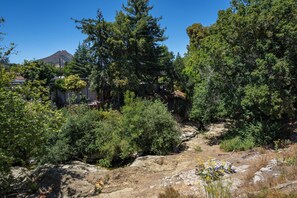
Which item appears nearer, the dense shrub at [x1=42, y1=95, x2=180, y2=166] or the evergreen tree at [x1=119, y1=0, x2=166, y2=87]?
the dense shrub at [x1=42, y1=95, x2=180, y2=166]

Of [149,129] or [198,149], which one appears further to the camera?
[198,149]

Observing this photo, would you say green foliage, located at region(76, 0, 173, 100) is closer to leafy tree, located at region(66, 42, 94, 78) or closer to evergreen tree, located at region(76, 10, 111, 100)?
evergreen tree, located at region(76, 10, 111, 100)

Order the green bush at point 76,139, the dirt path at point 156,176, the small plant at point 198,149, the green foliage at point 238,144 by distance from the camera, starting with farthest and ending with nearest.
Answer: the small plant at point 198,149 → the green foliage at point 238,144 → the green bush at point 76,139 → the dirt path at point 156,176

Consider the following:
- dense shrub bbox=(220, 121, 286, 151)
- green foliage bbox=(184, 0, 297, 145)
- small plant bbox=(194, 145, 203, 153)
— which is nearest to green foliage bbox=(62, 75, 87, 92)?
green foliage bbox=(184, 0, 297, 145)

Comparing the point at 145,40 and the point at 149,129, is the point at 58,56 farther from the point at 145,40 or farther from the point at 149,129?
the point at 149,129

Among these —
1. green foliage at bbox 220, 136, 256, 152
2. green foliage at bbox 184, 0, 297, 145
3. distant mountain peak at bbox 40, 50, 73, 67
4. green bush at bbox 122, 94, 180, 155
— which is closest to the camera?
green foliage at bbox 184, 0, 297, 145

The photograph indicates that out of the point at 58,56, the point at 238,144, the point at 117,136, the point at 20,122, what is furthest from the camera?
the point at 58,56

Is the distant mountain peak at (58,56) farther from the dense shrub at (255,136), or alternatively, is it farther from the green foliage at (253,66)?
the dense shrub at (255,136)

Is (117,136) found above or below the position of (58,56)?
below

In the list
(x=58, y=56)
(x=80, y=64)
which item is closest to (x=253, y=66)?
(x=80, y=64)

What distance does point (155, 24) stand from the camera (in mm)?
19344

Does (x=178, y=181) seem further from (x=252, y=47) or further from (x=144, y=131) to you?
(x=252, y=47)

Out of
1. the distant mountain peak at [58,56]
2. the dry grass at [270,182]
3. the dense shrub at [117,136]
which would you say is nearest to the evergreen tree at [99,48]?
the dense shrub at [117,136]

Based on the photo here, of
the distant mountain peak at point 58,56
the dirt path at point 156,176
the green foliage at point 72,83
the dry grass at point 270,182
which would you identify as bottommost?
the dirt path at point 156,176
